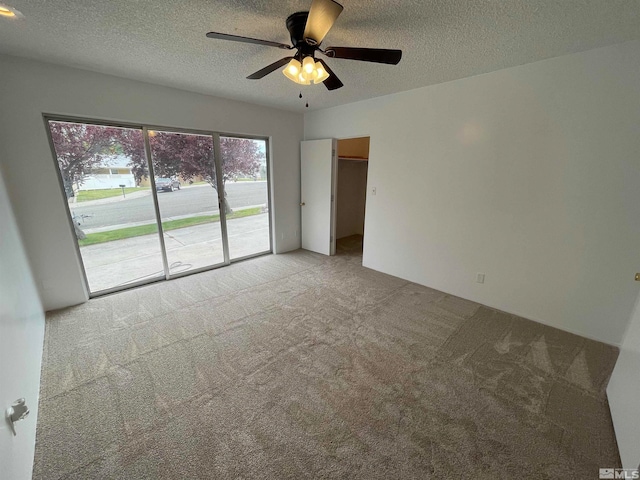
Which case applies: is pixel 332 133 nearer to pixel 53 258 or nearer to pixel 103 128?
pixel 103 128

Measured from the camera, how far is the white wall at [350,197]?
540cm

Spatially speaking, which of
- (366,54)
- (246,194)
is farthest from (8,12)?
(246,194)

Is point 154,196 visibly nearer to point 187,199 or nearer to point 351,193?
point 187,199

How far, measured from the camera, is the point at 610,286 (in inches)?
85.4

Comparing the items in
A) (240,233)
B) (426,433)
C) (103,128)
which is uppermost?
(103,128)

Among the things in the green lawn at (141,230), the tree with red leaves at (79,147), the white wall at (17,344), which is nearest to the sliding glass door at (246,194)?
the green lawn at (141,230)

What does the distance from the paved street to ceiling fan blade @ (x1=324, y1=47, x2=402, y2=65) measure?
2725 mm

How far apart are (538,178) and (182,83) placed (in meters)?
3.88

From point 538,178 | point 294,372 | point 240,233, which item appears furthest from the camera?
point 240,233

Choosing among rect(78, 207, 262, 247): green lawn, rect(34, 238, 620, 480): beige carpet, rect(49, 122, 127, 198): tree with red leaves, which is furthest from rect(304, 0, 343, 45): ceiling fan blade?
rect(78, 207, 262, 247): green lawn

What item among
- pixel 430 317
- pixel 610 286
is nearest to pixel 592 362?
pixel 610 286

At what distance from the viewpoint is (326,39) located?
1.92 meters

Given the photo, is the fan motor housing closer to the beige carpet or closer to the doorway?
the beige carpet

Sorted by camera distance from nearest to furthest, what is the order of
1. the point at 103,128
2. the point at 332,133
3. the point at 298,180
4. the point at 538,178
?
1. the point at 538,178
2. the point at 103,128
3. the point at 332,133
4. the point at 298,180
